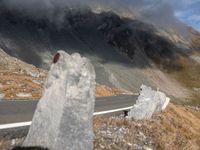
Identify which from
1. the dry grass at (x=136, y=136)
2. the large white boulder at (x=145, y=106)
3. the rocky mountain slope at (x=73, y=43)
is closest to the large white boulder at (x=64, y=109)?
the dry grass at (x=136, y=136)

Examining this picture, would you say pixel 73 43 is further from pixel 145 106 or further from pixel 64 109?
pixel 64 109

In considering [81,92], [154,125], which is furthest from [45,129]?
[154,125]

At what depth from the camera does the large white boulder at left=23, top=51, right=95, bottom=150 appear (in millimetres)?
11570

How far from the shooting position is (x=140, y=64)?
19725cm

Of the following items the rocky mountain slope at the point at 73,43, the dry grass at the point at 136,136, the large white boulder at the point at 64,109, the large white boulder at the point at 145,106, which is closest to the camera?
the large white boulder at the point at 64,109

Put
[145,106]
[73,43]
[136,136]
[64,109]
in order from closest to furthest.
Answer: [64,109], [136,136], [145,106], [73,43]

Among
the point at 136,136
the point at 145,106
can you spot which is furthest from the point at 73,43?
the point at 136,136

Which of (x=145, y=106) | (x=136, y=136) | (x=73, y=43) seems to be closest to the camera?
(x=136, y=136)

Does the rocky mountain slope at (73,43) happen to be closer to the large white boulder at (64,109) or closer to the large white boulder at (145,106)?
the large white boulder at (145,106)

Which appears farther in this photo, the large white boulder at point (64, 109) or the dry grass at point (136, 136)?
the dry grass at point (136, 136)

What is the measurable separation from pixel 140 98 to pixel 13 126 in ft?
38.9

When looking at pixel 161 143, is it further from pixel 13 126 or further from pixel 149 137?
pixel 13 126

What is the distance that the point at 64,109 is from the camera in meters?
11.6

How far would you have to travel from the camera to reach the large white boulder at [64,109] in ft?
38.0
